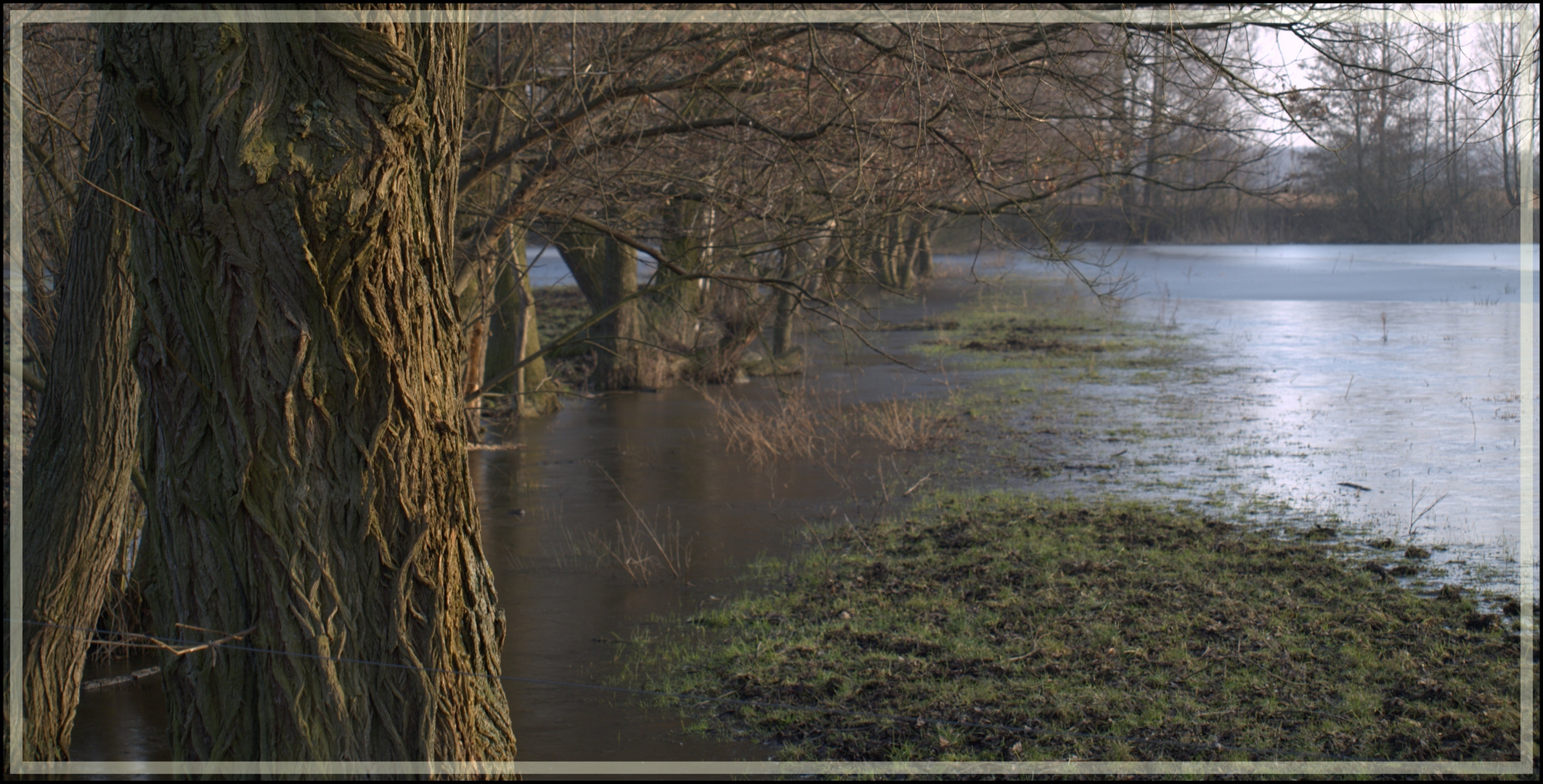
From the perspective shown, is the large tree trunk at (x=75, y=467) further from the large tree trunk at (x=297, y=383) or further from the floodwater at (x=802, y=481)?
A: the large tree trunk at (x=297, y=383)

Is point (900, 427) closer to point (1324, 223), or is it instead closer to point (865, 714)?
point (865, 714)

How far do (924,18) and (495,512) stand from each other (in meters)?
6.41

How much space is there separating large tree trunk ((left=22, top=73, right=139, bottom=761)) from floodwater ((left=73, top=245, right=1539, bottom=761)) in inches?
36.1

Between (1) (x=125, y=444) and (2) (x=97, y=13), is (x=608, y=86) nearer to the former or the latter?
(1) (x=125, y=444)

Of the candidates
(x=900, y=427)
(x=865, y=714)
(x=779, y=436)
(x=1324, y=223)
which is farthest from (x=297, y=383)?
(x=1324, y=223)

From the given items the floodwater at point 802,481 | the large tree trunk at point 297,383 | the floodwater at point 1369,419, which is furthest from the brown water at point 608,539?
the floodwater at point 1369,419

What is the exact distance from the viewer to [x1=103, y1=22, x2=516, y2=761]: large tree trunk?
2967 millimetres

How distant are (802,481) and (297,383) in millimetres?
8339

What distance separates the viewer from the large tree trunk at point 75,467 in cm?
475

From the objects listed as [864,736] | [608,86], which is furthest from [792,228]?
[864,736]

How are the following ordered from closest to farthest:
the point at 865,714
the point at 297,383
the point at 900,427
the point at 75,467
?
the point at 297,383
the point at 75,467
the point at 865,714
the point at 900,427

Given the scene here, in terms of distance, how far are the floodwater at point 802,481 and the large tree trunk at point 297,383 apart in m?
2.26

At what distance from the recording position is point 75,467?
4.84 metres

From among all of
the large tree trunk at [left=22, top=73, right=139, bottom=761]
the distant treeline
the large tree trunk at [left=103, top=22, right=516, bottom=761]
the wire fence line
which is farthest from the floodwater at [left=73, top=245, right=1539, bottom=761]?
the distant treeline
